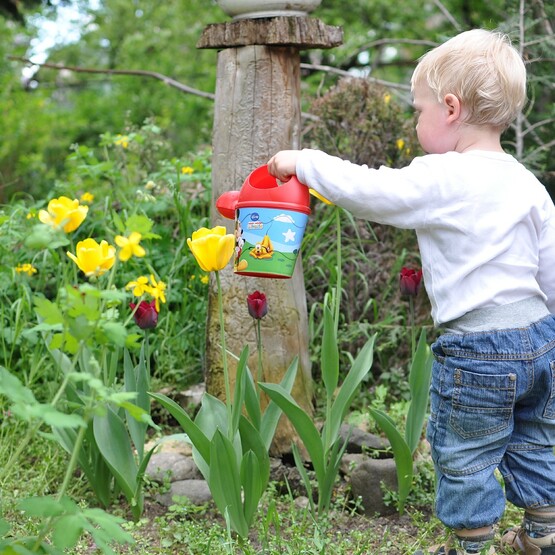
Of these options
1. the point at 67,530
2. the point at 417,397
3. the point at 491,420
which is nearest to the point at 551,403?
the point at 491,420

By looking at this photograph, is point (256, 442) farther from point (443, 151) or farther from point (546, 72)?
point (546, 72)

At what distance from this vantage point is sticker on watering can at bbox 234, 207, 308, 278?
207cm

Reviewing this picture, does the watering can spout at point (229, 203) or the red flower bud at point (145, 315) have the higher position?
the watering can spout at point (229, 203)

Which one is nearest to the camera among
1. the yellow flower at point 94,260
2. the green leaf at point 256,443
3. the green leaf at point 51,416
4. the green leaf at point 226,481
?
the green leaf at point 51,416

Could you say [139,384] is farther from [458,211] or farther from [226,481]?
[458,211]

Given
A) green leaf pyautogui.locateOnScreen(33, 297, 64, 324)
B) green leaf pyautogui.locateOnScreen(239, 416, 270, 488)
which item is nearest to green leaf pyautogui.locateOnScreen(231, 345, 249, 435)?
green leaf pyautogui.locateOnScreen(239, 416, 270, 488)

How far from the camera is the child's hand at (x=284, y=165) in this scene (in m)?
2.08

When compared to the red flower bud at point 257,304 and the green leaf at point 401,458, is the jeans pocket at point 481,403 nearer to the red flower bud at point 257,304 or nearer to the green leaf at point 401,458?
the green leaf at point 401,458

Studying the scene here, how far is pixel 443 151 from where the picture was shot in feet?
7.00

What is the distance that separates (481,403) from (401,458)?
0.55 metres

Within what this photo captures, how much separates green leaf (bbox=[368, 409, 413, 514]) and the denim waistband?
A: 1.55 feet

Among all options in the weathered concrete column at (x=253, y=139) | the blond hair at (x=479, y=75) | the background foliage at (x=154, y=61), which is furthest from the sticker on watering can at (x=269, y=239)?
the background foliage at (x=154, y=61)

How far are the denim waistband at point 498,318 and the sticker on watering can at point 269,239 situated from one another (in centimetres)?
45

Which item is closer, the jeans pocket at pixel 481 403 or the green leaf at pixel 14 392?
the green leaf at pixel 14 392
